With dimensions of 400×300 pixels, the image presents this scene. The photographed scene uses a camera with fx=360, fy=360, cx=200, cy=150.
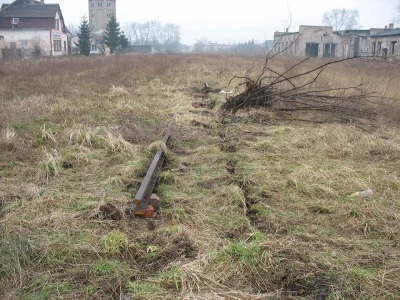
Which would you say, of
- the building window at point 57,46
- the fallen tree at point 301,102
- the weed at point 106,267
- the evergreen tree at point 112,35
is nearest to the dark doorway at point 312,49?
the evergreen tree at point 112,35

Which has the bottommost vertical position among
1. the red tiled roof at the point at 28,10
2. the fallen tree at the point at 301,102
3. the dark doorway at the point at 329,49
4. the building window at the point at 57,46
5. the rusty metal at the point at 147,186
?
the rusty metal at the point at 147,186

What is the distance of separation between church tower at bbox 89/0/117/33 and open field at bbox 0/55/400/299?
344 feet

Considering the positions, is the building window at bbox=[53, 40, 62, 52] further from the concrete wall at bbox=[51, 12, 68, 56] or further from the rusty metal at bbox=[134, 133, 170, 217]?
the rusty metal at bbox=[134, 133, 170, 217]

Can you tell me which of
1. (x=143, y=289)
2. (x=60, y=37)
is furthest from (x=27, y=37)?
(x=143, y=289)

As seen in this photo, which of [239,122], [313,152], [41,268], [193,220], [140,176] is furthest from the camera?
[239,122]

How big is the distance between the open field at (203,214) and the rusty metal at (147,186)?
0.44 ft

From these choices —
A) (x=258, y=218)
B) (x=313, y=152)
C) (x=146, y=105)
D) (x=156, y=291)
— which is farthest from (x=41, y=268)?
(x=146, y=105)

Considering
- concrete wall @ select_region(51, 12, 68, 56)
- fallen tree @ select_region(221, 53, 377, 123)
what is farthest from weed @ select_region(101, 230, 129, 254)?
concrete wall @ select_region(51, 12, 68, 56)

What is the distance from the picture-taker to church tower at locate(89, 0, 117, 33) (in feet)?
337

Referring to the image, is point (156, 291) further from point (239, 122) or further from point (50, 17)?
point (50, 17)

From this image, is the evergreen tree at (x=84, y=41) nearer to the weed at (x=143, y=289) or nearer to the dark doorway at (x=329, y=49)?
the dark doorway at (x=329, y=49)

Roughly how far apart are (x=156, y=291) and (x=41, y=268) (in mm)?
996

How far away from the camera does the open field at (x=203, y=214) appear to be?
111 inches

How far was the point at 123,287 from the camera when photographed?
276 centimetres
